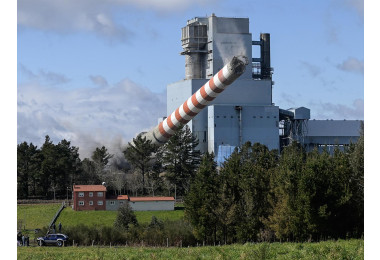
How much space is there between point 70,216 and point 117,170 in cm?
1919

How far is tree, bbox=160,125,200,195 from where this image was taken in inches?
2613

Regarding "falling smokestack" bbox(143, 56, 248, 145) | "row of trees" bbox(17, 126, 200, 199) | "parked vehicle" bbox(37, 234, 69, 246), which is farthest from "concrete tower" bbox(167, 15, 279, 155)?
"parked vehicle" bbox(37, 234, 69, 246)

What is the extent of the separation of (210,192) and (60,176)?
88.9 ft

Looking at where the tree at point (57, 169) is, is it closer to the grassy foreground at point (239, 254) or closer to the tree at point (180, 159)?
the tree at point (180, 159)

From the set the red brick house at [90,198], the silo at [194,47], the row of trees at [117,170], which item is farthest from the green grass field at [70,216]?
the silo at [194,47]

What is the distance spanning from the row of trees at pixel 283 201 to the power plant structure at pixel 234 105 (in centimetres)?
3079

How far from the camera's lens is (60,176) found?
66.0m

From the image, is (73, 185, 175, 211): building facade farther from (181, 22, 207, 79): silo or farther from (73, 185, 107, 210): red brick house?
(181, 22, 207, 79): silo

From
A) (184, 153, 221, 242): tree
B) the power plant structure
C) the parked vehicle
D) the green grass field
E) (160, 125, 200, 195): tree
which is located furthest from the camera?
the power plant structure

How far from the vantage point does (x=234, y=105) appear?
254 feet

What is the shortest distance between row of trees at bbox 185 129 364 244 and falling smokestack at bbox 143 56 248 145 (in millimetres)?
21117

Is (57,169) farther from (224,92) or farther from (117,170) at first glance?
(224,92)
